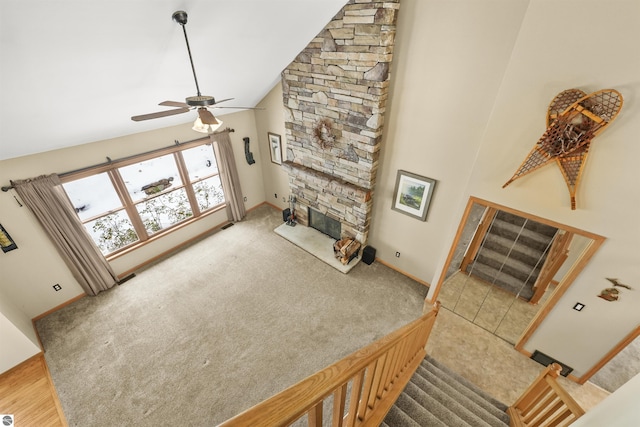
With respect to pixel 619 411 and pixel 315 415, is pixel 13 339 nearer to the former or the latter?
pixel 315 415

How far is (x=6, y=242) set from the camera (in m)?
3.70

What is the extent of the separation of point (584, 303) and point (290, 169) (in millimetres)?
4856

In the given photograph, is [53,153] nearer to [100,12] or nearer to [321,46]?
[100,12]

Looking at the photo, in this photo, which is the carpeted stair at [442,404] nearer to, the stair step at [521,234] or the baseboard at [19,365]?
the stair step at [521,234]

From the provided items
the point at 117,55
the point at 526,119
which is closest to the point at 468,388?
the point at 526,119

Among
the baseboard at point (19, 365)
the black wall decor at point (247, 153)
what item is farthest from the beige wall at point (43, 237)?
the black wall decor at point (247, 153)

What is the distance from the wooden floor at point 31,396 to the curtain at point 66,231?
4.11 ft

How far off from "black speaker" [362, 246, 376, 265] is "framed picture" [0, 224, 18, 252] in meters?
5.38

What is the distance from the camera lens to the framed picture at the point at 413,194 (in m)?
4.11

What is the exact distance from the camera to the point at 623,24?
7.01 feet

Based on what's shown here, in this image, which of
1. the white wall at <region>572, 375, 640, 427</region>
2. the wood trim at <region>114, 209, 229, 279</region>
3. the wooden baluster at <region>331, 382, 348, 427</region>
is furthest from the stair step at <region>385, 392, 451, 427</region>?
the wood trim at <region>114, 209, 229, 279</region>

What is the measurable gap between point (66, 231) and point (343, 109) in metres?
4.64

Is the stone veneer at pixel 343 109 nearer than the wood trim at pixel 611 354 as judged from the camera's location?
No

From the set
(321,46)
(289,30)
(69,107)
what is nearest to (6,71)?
(69,107)
